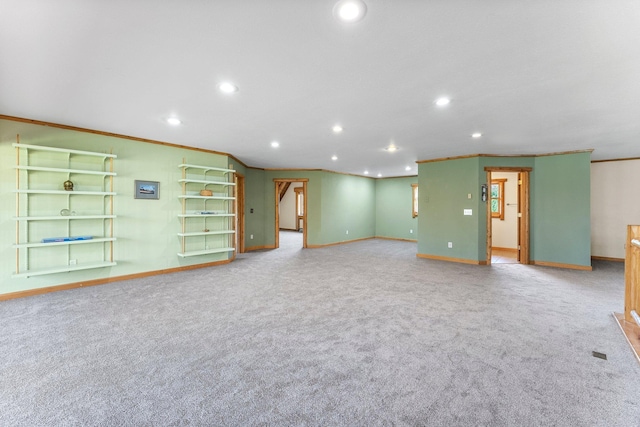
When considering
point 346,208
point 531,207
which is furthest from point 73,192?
point 531,207

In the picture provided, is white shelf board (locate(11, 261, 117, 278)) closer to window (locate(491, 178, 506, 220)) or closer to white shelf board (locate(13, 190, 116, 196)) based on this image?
white shelf board (locate(13, 190, 116, 196))

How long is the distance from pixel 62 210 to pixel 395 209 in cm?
880

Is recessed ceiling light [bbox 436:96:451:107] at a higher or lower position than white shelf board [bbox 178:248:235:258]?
higher

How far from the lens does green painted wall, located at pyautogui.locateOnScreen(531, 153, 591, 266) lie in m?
5.23

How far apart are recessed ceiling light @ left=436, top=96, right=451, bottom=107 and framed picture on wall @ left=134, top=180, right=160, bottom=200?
465 cm

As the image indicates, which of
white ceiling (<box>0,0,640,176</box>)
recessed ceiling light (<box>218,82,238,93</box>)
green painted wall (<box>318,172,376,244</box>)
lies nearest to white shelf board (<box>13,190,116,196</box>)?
white ceiling (<box>0,0,640,176</box>)

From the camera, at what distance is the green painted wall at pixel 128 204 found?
3.50m

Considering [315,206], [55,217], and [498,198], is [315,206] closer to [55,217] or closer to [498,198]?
[498,198]

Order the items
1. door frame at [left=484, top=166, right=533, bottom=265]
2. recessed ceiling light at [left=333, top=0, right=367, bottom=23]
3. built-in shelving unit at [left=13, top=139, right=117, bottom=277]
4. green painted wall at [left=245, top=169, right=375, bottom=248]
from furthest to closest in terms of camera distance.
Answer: green painted wall at [left=245, top=169, right=375, bottom=248], door frame at [left=484, top=166, right=533, bottom=265], built-in shelving unit at [left=13, top=139, right=117, bottom=277], recessed ceiling light at [left=333, top=0, right=367, bottom=23]

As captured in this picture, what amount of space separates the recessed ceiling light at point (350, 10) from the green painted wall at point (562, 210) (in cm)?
598

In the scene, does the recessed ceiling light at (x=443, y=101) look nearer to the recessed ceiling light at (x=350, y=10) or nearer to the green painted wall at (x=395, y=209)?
the recessed ceiling light at (x=350, y=10)

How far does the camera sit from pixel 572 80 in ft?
7.85

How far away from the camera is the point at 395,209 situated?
981 centimetres

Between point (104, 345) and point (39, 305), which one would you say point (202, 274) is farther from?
point (104, 345)
